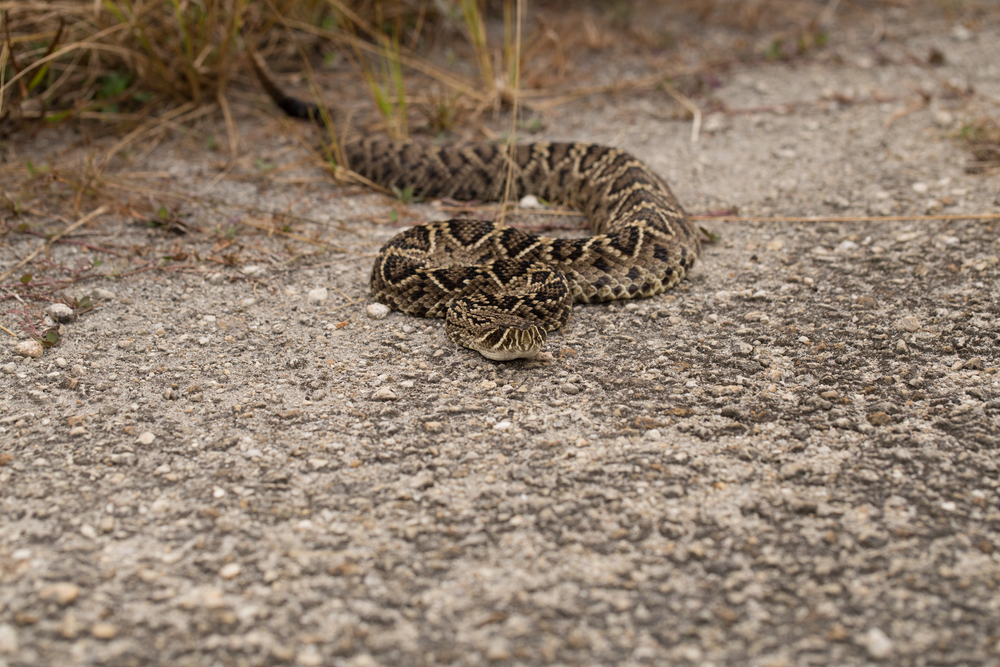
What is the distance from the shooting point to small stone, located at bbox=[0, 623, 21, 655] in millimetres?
2438

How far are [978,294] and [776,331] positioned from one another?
3.95 ft

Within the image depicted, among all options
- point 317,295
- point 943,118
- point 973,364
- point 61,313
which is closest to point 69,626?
point 61,313

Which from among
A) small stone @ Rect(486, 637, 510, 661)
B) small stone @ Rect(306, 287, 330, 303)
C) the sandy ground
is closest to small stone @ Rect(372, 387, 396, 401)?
the sandy ground

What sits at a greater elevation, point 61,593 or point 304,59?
point 304,59

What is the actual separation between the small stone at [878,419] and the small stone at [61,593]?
323 centimetres

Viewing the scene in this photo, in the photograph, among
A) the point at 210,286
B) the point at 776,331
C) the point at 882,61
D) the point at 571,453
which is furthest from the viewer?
the point at 882,61

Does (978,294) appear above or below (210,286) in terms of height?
above

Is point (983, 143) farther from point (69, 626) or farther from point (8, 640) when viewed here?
point (8, 640)

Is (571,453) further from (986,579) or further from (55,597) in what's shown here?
(55,597)

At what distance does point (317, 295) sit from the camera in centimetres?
466

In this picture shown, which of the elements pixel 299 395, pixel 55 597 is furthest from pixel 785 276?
pixel 55 597

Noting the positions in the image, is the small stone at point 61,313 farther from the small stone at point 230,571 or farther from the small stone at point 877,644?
the small stone at point 877,644

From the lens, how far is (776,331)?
4238mm

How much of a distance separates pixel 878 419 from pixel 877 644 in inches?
51.3
